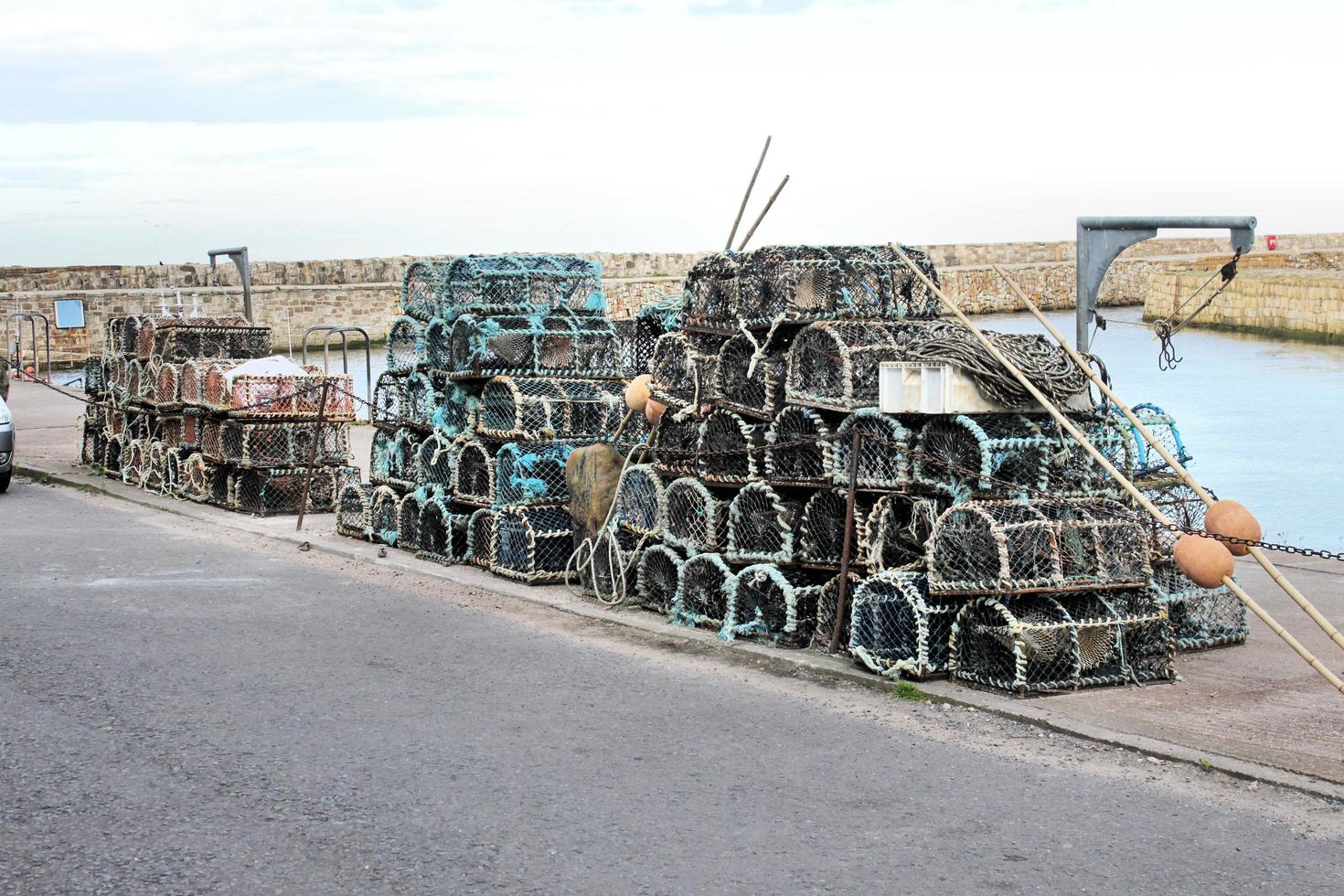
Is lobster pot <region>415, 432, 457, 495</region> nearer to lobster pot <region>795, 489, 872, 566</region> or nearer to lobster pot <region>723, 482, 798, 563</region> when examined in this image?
lobster pot <region>723, 482, 798, 563</region>

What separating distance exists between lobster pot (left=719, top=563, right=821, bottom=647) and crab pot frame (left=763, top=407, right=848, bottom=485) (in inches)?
23.4

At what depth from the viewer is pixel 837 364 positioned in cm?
919

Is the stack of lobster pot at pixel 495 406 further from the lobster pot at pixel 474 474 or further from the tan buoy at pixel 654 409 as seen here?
the tan buoy at pixel 654 409

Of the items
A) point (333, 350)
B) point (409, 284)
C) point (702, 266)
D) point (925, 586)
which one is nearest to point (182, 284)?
point (333, 350)

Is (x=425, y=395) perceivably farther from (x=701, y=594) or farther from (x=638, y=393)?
(x=701, y=594)

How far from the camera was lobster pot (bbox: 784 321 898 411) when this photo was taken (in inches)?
357

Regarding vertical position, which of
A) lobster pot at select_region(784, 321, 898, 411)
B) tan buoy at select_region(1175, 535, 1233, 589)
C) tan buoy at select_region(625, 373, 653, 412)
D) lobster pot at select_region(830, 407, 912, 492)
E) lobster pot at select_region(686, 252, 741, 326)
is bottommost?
tan buoy at select_region(1175, 535, 1233, 589)

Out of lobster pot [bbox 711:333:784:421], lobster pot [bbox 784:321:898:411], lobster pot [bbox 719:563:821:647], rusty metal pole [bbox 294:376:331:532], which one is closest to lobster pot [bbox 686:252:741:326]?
lobster pot [bbox 711:333:784:421]

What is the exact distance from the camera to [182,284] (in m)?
43.5

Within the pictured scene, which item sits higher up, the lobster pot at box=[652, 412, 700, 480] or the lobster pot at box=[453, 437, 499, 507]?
the lobster pot at box=[652, 412, 700, 480]

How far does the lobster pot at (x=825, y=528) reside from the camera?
29.9 ft

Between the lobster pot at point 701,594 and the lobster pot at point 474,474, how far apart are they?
2474mm

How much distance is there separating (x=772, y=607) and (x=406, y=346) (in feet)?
18.1

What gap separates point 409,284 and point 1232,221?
273 inches
